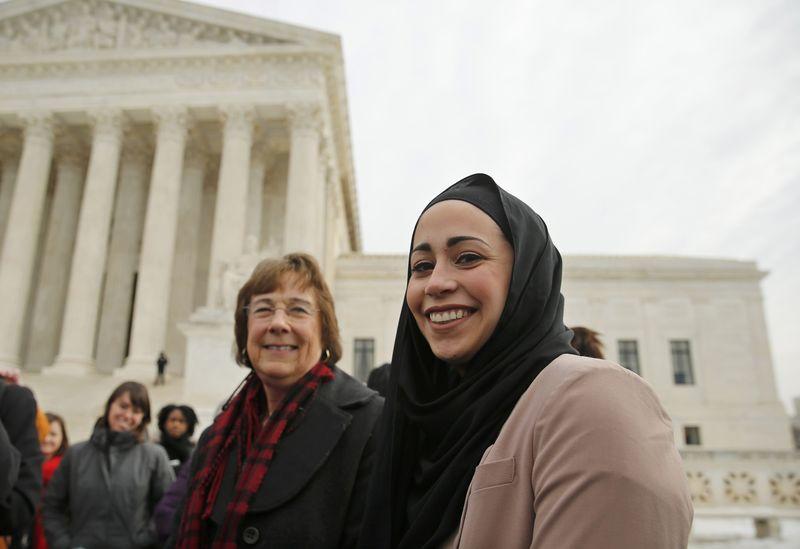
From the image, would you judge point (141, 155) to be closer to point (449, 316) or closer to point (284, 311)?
point (284, 311)

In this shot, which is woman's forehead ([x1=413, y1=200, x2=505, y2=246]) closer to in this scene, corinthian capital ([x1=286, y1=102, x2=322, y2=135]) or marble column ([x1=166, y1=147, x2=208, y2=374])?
corinthian capital ([x1=286, y1=102, x2=322, y2=135])

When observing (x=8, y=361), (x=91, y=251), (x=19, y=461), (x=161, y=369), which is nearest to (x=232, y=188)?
(x=91, y=251)

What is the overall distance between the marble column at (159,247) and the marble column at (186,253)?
141 centimetres

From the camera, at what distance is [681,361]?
30.9 metres

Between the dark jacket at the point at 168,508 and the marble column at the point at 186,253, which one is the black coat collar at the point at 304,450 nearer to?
the dark jacket at the point at 168,508

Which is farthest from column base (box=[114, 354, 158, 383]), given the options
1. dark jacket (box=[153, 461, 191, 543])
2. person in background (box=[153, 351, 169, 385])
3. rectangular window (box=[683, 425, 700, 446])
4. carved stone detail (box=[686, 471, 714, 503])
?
rectangular window (box=[683, 425, 700, 446])

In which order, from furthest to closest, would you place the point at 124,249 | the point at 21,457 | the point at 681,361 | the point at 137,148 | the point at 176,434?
the point at 681,361, the point at 137,148, the point at 124,249, the point at 176,434, the point at 21,457

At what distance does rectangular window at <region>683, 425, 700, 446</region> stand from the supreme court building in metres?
0.09

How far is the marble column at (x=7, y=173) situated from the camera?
2820 cm

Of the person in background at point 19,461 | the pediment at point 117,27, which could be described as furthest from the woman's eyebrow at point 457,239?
the pediment at point 117,27

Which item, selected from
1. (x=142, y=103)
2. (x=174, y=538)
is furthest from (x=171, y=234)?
(x=174, y=538)

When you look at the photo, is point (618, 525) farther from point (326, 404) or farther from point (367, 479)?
point (326, 404)

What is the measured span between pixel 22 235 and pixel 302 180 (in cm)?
1153

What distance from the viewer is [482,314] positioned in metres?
1.95
